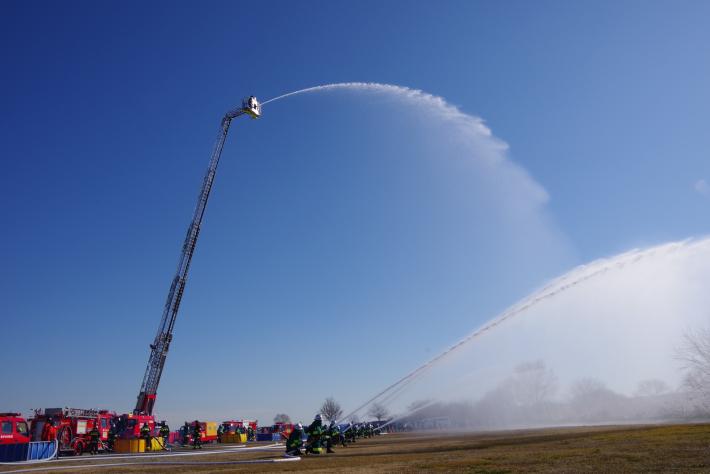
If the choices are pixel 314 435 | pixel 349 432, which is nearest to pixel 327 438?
pixel 314 435

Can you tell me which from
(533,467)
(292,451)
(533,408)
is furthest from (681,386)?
(533,467)

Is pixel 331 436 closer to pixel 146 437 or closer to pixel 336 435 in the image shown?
pixel 336 435

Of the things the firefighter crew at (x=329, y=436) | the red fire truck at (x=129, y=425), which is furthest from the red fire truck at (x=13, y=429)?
the firefighter crew at (x=329, y=436)

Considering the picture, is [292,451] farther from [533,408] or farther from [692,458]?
[533,408]

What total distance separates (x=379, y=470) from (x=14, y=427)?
25954 millimetres

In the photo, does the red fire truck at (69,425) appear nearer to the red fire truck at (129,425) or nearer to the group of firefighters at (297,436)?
the group of firefighters at (297,436)

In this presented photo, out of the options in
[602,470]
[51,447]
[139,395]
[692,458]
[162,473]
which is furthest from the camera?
[139,395]

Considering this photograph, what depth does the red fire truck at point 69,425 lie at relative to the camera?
31516mm

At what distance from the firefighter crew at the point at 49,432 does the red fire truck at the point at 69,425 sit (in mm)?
255

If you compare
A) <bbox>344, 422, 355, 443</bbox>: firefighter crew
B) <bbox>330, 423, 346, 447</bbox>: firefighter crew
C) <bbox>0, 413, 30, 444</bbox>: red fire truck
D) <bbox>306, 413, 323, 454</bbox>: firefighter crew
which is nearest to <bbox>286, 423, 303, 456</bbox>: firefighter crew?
<bbox>306, 413, 323, 454</bbox>: firefighter crew

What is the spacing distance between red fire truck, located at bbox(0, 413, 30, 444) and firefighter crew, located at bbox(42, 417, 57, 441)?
1401 millimetres

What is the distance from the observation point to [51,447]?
27.8 m

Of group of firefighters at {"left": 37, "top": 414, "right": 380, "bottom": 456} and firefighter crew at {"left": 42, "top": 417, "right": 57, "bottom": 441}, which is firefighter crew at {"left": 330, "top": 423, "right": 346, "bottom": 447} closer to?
group of firefighters at {"left": 37, "top": 414, "right": 380, "bottom": 456}

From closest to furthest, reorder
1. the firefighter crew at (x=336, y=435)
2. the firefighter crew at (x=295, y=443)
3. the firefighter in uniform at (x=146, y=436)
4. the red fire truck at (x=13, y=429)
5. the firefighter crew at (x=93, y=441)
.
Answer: the firefighter crew at (x=295, y=443) < the red fire truck at (x=13, y=429) < the firefighter crew at (x=336, y=435) < the firefighter crew at (x=93, y=441) < the firefighter in uniform at (x=146, y=436)
